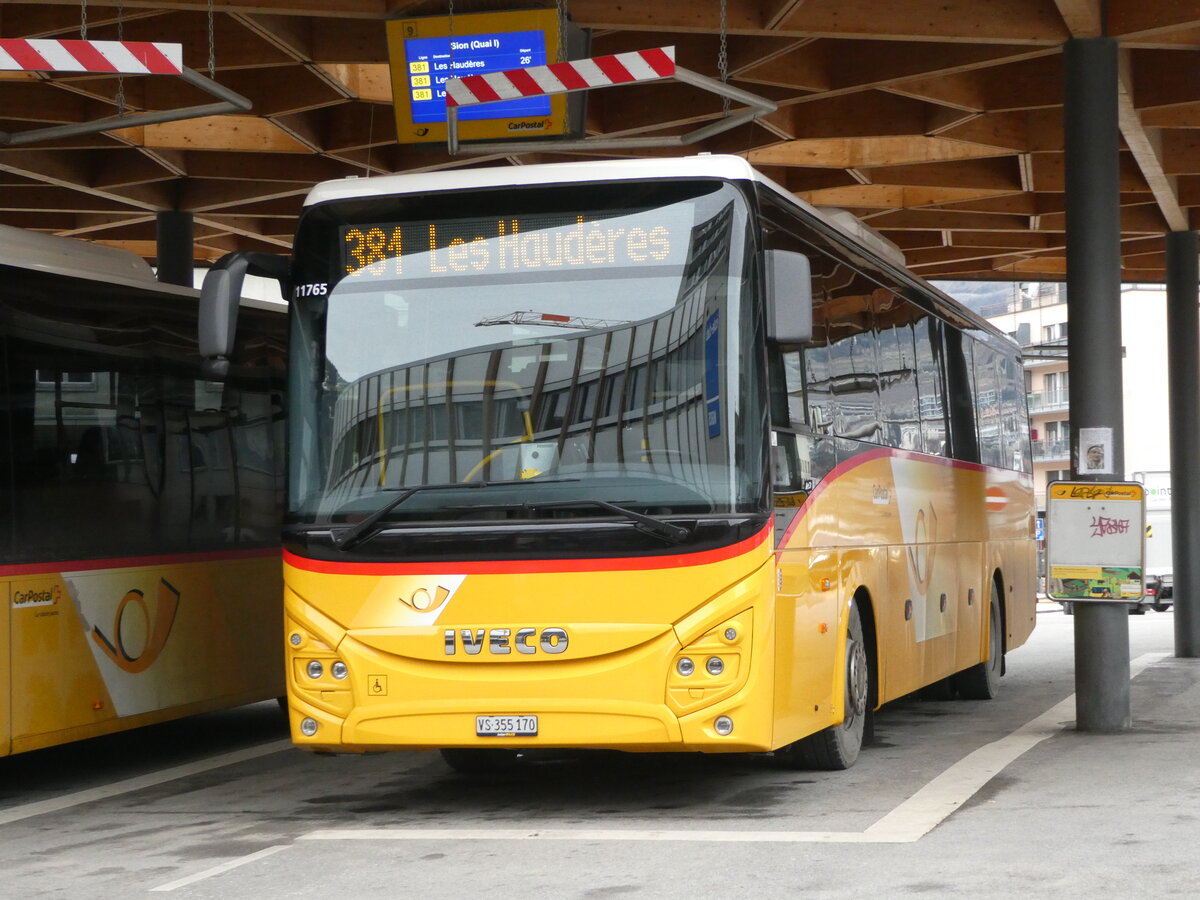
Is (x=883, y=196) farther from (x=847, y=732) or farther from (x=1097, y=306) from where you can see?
(x=847, y=732)

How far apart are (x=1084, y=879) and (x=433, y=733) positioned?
3.21m

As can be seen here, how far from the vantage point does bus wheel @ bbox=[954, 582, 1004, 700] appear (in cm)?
1552

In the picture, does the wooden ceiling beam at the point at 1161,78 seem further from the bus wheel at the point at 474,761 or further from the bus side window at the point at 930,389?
the bus wheel at the point at 474,761

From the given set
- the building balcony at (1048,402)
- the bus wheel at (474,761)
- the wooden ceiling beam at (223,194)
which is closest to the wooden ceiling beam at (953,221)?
the wooden ceiling beam at (223,194)

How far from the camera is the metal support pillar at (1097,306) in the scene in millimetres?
→ 12312

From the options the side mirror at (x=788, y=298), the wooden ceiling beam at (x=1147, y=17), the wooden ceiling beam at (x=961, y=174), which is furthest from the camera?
the wooden ceiling beam at (x=961, y=174)

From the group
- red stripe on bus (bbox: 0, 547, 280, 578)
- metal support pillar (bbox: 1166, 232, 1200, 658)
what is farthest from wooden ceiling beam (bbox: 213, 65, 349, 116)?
metal support pillar (bbox: 1166, 232, 1200, 658)

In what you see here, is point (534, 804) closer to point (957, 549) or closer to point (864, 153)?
point (957, 549)

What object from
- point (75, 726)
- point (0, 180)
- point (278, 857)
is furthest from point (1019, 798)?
point (0, 180)

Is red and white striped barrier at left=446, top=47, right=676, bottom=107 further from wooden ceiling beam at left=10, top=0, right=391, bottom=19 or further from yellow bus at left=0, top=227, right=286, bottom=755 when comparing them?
yellow bus at left=0, top=227, right=286, bottom=755

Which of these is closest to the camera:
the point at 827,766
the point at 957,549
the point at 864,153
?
the point at 827,766

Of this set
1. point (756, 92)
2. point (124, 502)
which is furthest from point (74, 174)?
point (124, 502)

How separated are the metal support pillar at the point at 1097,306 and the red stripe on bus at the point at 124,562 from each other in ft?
19.9

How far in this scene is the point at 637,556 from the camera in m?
8.26
